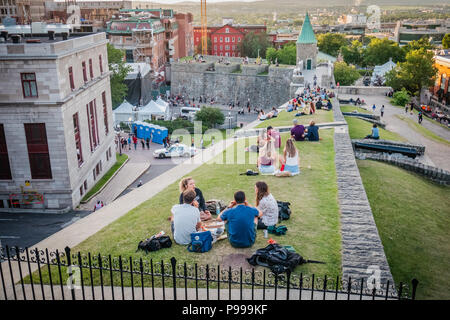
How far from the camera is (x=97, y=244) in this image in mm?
10242

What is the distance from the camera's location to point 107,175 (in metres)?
27.5

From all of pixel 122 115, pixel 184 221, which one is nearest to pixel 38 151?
pixel 184 221

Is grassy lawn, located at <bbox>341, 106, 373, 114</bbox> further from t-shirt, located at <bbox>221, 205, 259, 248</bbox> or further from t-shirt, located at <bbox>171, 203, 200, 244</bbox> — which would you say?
t-shirt, located at <bbox>171, 203, 200, 244</bbox>

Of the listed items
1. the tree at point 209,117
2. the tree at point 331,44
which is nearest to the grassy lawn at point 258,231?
the tree at point 209,117

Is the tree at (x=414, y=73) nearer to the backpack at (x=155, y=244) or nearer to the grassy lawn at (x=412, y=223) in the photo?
the grassy lawn at (x=412, y=223)

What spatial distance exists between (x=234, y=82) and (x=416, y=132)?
126ft

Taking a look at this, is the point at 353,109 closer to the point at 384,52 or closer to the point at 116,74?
the point at 116,74

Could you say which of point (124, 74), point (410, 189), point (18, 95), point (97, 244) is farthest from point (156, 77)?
point (97, 244)

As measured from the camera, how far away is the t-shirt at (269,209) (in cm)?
956

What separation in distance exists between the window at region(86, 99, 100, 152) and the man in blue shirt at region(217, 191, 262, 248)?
1797 centimetres

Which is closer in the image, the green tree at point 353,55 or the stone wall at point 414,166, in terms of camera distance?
the stone wall at point 414,166

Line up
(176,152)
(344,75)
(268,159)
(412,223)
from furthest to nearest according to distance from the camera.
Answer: (344,75), (176,152), (268,159), (412,223)

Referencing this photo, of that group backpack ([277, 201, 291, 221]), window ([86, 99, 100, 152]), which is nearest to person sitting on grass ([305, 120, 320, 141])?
backpack ([277, 201, 291, 221])
